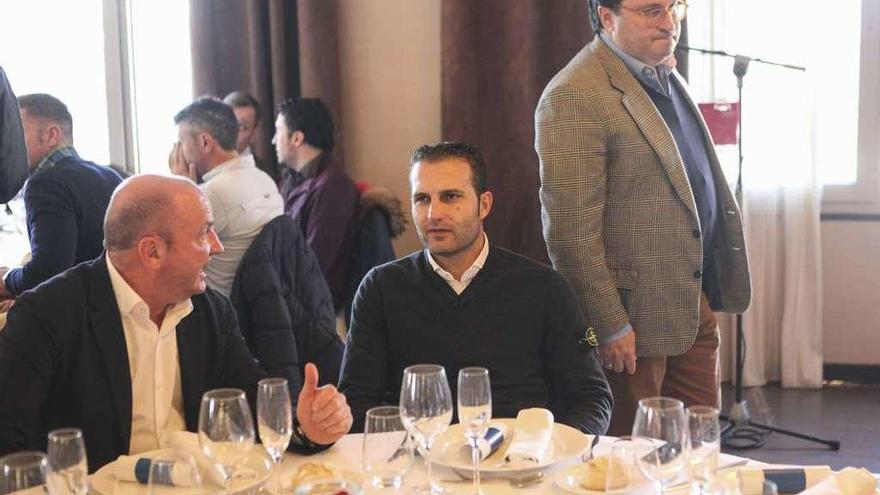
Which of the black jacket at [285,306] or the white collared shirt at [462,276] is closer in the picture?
the white collared shirt at [462,276]

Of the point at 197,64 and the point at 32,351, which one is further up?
the point at 197,64

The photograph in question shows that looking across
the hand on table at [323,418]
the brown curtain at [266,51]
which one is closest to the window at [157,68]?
the brown curtain at [266,51]

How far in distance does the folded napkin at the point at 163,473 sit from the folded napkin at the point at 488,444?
425 mm

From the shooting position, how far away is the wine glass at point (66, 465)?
4.67ft

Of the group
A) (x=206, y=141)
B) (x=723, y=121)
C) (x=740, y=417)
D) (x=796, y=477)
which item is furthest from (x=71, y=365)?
(x=723, y=121)

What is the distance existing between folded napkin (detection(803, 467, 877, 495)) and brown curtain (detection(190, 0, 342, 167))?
3329 mm

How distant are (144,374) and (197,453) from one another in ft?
1.36

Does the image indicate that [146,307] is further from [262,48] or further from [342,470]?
[262,48]

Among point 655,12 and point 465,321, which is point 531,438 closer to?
point 465,321

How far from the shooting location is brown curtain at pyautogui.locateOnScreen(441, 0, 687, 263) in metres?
4.43

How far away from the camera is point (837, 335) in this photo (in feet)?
15.8

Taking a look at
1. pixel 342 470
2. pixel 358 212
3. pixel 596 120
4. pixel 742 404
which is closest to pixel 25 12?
pixel 358 212

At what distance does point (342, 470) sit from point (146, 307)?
0.59 meters

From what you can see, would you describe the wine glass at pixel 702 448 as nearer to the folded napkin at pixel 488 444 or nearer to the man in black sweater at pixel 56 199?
the folded napkin at pixel 488 444
